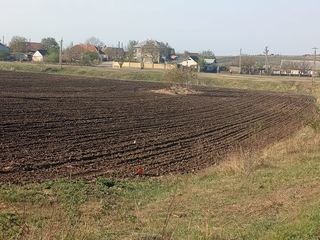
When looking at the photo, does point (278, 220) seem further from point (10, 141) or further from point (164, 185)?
point (10, 141)

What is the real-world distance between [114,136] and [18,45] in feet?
425

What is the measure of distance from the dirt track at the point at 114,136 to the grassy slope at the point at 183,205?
1.83m

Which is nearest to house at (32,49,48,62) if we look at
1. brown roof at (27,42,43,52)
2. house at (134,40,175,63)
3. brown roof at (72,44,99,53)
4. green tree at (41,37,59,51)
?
brown roof at (72,44,99,53)

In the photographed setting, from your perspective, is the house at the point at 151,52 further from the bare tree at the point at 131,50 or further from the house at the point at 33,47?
the house at the point at 33,47

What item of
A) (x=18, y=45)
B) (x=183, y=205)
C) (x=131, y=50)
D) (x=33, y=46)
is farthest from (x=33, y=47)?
(x=183, y=205)

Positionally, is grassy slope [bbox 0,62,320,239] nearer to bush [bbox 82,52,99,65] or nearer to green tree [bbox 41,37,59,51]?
bush [bbox 82,52,99,65]

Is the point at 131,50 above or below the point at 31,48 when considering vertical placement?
above

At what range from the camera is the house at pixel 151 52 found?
14025cm

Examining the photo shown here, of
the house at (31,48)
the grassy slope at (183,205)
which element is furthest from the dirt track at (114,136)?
the house at (31,48)

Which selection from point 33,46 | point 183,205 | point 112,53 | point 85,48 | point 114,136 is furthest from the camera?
point 33,46

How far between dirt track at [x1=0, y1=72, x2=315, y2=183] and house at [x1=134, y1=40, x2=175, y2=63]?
327 feet

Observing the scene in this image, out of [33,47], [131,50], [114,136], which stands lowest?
[114,136]

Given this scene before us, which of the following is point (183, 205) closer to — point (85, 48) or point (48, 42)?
point (85, 48)

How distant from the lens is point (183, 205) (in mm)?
11453
